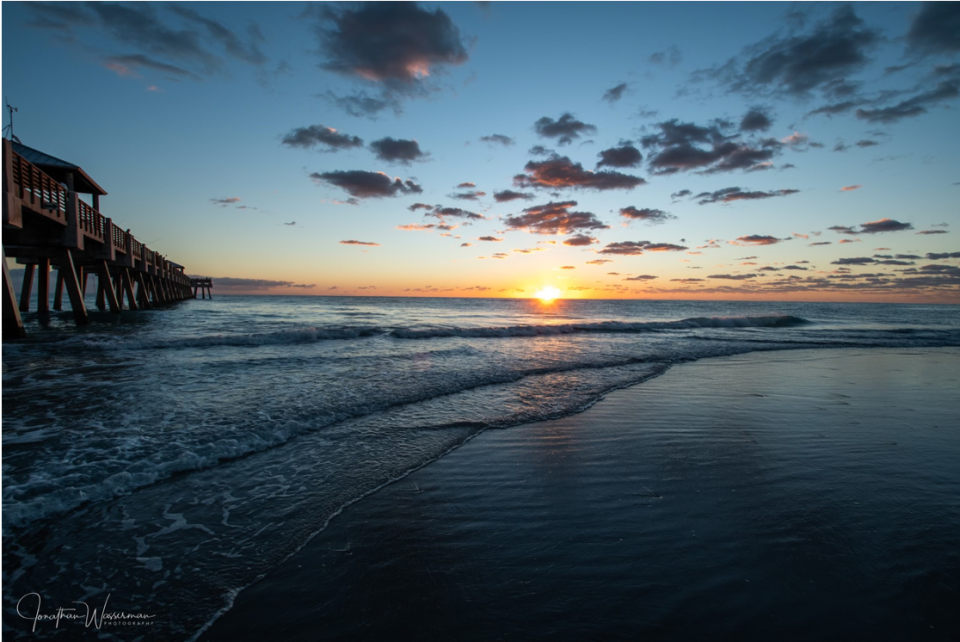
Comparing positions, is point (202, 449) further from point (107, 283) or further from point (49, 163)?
point (107, 283)

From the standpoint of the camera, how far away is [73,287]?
18.0 meters

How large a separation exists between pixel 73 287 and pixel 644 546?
24.9 m

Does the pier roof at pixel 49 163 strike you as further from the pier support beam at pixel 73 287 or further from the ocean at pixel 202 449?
the ocean at pixel 202 449

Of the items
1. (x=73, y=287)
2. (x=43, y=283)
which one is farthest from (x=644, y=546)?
(x=43, y=283)

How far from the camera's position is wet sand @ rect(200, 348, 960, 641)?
2352mm

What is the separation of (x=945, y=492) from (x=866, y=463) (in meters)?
0.75

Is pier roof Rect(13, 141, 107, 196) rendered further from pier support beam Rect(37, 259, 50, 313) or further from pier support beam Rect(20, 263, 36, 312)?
pier support beam Rect(20, 263, 36, 312)

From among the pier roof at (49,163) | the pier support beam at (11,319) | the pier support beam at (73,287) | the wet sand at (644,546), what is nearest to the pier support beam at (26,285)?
the pier roof at (49,163)

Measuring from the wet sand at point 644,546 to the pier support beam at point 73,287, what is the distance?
21.7m

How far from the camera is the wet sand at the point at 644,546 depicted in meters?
2.35

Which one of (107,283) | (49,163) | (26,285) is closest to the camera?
(49,163)

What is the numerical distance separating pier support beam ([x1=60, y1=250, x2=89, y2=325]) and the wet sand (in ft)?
71.3

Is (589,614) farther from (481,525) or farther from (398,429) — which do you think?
(398,429)

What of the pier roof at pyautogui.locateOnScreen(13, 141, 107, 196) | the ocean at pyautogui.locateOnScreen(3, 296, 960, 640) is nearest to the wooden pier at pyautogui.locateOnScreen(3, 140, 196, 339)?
the pier roof at pyautogui.locateOnScreen(13, 141, 107, 196)
